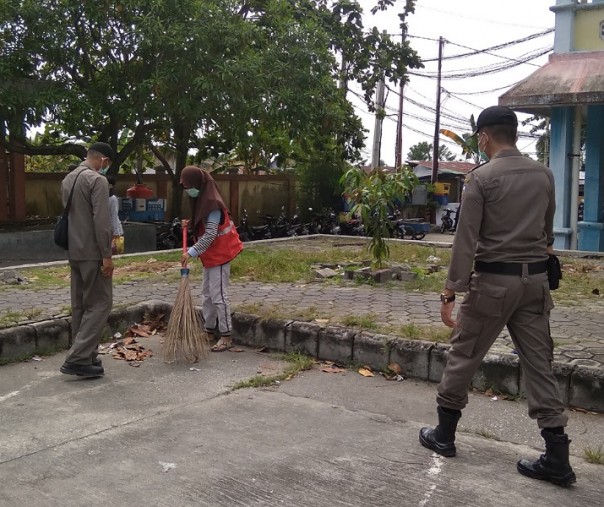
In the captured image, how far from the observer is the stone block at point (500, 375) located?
4715 millimetres

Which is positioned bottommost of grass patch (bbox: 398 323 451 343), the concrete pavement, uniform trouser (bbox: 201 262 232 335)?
the concrete pavement

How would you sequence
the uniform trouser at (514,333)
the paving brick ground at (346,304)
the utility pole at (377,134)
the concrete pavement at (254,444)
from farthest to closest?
the utility pole at (377,134), the paving brick ground at (346,304), the uniform trouser at (514,333), the concrete pavement at (254,444)

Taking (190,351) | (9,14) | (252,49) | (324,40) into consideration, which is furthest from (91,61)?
(190,351)

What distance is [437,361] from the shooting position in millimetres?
5031

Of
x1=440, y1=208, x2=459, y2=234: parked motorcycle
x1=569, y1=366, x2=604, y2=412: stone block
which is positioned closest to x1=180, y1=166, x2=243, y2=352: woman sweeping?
x1=569, y1=366, x2=604, y2=412: stone block

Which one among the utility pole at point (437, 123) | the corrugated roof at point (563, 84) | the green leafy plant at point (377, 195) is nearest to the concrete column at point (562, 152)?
the corrugated roof at point (563, 84)

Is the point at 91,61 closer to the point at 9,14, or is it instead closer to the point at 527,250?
the point at 9,14

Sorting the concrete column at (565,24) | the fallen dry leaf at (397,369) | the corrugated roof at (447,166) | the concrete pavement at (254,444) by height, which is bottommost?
the concrete pavement at (254,444)

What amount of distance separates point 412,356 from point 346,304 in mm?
1808

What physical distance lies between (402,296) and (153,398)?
11.5 ft

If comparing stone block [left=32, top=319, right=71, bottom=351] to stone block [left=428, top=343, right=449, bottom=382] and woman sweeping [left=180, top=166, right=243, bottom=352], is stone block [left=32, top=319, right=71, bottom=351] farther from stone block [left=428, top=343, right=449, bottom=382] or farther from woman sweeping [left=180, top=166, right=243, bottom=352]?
stone block [left=428, top=343, right=449, bottom=382]

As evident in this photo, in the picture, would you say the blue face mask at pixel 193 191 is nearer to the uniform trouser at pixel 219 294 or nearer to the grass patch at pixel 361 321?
the uniform trouser at pixel 219 294

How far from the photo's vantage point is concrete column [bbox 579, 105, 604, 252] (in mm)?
11516

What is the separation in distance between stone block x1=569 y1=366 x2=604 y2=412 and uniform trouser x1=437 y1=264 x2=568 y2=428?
113 centimetres
